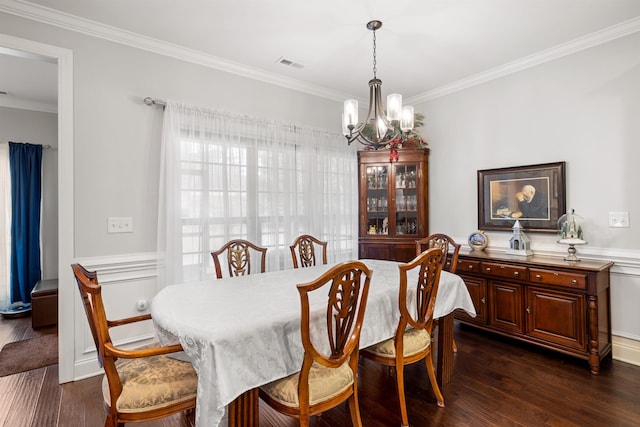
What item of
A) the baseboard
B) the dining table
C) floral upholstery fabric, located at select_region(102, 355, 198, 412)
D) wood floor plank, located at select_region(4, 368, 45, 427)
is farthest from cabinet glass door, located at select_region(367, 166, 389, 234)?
wood floor plank, located at select_region(4, 368, 45, 427)

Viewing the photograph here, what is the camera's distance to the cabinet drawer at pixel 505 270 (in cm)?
301

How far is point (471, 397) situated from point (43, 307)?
4.49 m

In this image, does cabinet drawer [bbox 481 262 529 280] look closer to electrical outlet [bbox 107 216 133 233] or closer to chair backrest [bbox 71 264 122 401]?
chair backrest [bbox 71 264 122 401]

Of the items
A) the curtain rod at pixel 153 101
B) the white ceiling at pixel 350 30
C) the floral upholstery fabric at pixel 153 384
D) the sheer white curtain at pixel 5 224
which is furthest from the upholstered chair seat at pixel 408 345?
the sheer white curtain at pixel 5 224

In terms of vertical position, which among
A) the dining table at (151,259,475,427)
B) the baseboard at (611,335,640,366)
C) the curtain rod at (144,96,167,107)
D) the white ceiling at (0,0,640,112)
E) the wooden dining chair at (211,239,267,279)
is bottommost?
the baseboard at (611,335,640,366)

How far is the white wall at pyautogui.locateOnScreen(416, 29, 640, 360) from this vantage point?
280 cm

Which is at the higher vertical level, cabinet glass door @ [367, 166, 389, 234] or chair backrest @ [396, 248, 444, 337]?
cabinet glass door @ [367, 166, 389, 234]

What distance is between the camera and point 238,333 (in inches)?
56.8

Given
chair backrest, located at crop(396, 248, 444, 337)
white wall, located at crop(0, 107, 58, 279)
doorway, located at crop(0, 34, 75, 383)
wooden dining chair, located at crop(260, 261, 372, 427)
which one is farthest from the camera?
white wall, located at crop(0, 107, 58, 279)

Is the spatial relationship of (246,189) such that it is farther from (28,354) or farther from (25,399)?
(28,354)

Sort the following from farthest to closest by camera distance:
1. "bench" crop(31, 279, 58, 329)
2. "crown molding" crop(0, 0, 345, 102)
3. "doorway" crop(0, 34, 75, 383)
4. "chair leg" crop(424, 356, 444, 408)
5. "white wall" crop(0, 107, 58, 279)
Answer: "white wall" crop(0, 107, 58, 279) → "bench" crop(31, 279, 58, 329) → "doorway" crop(0, 34, 75, 383) → "crown molding" crop(0, 0, 345, 102) → "chair leg" crop(424, 356, 444, 408)

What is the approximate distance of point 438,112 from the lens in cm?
426

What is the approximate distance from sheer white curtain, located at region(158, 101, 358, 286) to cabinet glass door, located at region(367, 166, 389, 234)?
213 millimetres

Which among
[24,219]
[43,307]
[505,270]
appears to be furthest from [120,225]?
[505,270]
